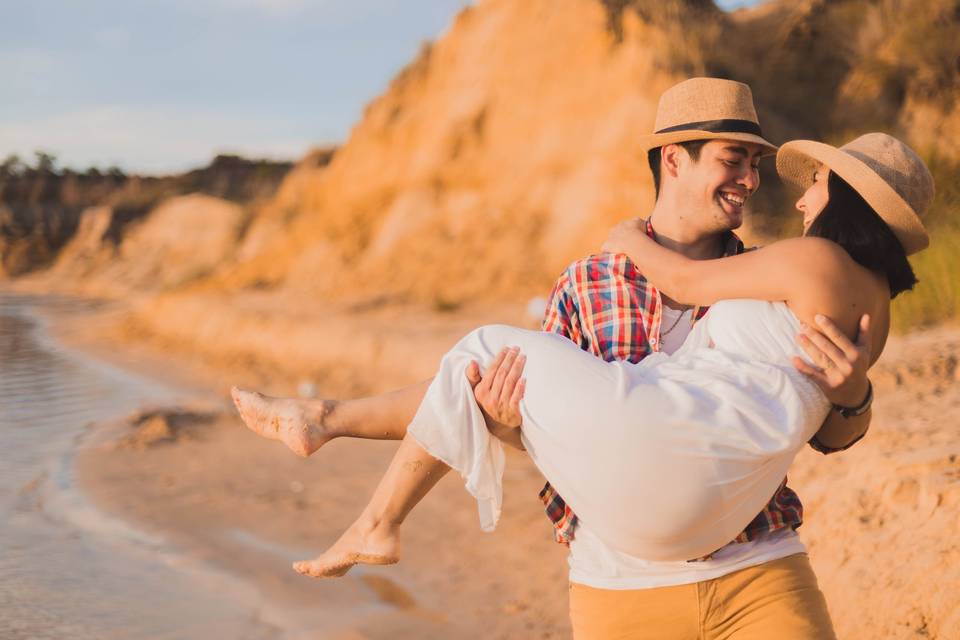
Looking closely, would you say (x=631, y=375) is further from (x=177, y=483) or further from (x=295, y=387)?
(x=295, y=387)

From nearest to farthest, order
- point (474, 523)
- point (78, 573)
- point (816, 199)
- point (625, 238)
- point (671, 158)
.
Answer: point (816, 199)
point (625, 238)
point (671, 158)
point (78, 573)
point (474, 523)

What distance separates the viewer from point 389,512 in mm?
2371

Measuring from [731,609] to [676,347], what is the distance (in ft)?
1.97

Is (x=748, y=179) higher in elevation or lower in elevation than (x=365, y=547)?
higher

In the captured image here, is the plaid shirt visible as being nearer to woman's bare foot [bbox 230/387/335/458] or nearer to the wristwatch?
the wristwatch

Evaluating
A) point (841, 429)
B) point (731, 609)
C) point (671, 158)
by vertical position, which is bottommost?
point (731, 609)

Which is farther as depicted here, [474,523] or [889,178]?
[474,523]

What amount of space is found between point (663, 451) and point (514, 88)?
11.2 meters

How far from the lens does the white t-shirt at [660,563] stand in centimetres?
215

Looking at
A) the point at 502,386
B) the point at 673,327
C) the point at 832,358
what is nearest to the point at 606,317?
the point at 673,327

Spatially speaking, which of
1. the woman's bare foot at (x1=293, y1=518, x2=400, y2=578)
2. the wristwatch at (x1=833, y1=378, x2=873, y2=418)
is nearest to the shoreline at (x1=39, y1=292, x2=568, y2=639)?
the woman's bare foot at (x1=293, y1=518, x2=400, y2=578)

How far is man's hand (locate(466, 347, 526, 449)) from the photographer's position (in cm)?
207

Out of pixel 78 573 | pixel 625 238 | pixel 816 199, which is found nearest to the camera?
pixel 816 199

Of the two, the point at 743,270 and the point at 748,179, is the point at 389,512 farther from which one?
the point at 748,179
